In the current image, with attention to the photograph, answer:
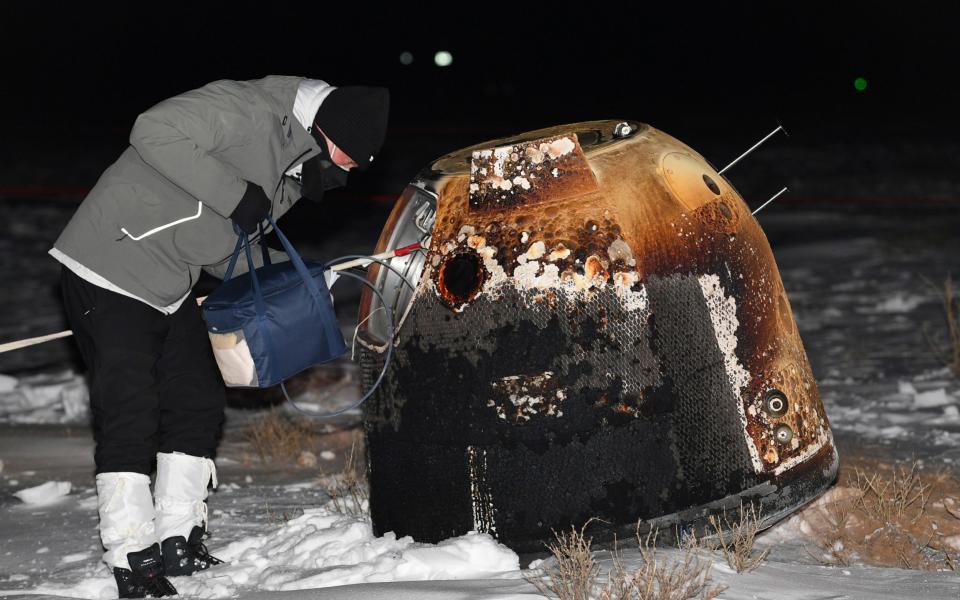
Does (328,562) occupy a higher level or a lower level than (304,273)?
lower

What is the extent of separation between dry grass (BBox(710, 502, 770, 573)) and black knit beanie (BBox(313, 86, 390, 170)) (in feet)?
4.95

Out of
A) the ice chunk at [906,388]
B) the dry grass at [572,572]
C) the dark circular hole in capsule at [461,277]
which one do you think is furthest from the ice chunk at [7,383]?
the ice chunk at [906,388]

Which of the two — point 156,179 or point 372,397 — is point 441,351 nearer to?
point 372,397

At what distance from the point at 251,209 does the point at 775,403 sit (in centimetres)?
162

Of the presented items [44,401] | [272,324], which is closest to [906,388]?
[272,324]

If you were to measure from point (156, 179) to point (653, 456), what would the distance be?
167cm

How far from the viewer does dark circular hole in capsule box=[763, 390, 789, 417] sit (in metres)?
3.50

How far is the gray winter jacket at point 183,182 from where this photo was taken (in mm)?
3549

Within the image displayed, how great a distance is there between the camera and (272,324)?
3.54m

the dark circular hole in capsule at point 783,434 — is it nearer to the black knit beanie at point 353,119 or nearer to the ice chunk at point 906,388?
Result: the black knit beanie at point 353,119

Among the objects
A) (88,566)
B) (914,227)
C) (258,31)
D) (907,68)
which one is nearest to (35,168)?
(914,227)

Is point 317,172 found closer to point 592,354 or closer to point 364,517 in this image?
point 592,354

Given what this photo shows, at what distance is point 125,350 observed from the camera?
370 cm

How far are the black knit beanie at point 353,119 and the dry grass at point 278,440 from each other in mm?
2280
